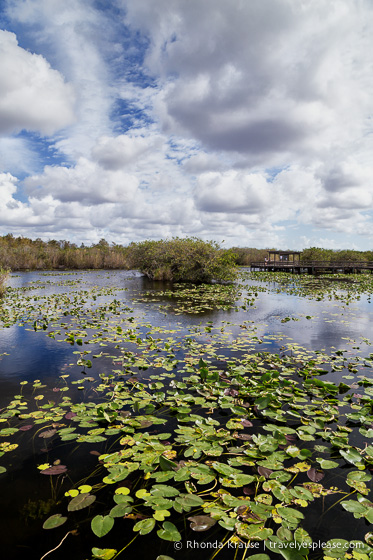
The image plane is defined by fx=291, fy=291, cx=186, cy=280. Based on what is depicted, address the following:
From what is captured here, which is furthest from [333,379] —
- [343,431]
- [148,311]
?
[148,311]

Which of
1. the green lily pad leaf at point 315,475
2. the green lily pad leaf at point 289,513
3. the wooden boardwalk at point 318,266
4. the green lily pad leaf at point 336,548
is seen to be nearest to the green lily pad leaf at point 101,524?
the green lily pad leaf at point 289,513

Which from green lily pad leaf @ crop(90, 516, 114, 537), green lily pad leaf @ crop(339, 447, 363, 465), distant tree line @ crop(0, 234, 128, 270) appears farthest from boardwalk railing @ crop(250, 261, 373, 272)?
green lily pad leaf @ crop(90, 516, 114, 537)

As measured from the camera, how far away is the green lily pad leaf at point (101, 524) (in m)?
1.87

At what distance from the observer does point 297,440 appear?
3057mm

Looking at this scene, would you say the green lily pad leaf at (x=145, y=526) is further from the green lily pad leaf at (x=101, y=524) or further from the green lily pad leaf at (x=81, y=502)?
the green lily pad leaf at (x=81, y=502)

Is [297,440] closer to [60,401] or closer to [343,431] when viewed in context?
[343,431]

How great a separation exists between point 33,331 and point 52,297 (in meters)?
6.32

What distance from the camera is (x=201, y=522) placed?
2025mm

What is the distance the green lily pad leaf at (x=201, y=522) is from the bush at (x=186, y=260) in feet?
58.6

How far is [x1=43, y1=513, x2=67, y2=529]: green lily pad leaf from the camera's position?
6.64 ft

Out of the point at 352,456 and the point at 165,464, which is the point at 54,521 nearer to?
the point at 165,464

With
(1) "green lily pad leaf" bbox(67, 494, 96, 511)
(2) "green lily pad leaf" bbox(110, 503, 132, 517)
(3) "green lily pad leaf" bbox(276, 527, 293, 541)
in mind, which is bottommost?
(1) "green lily pad leaf" bbox(67, 494, 96, 511)

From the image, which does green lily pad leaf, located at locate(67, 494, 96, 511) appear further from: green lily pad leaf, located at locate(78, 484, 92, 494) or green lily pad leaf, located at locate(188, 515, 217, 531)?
green lily pad leaf, located at locate(188, 515, 217, 531)

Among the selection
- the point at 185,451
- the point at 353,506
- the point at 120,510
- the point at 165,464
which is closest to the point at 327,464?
the point at 353,506
